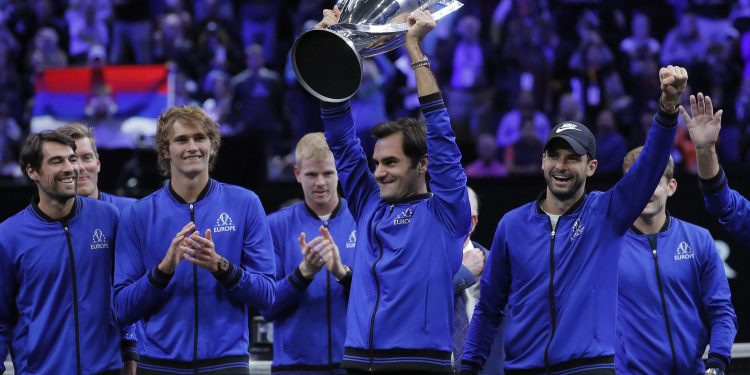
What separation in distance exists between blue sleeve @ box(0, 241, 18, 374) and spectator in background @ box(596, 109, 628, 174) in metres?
7.44

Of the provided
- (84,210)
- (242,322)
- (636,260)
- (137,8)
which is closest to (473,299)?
(636,260)

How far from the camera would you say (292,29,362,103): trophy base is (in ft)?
16.6

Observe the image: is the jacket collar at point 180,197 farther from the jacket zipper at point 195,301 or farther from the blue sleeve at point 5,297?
the blue sleeve at point 5,297

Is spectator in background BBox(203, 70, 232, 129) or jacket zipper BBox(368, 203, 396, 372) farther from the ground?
spectator in background BBox(203, 70, 232, 129)

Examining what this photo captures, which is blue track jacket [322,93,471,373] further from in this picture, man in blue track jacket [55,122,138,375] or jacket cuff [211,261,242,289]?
man in blue track jacket [55,122,138,375]

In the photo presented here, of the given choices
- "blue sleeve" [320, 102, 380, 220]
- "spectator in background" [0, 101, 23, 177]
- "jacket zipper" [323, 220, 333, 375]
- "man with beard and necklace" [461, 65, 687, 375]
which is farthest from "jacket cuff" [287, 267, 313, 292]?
"spectator in background" [0, 101, 23, 177]

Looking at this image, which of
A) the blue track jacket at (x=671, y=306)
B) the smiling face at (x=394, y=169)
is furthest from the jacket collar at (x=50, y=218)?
the blue track jacket at (x=671, y=306)

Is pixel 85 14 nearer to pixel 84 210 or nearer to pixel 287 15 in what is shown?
pixel 287 15

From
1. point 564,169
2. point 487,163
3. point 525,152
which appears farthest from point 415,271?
point 525,152

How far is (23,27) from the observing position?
16875 mm

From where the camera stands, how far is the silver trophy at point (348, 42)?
16.7 ft

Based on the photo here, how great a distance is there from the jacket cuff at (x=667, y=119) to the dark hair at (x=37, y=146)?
300 cm

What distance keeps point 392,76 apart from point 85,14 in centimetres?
494

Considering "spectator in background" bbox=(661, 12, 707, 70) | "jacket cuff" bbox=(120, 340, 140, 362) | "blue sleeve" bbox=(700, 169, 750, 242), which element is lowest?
"jacket cuff" bbox=(120, 340, 140, 362)
